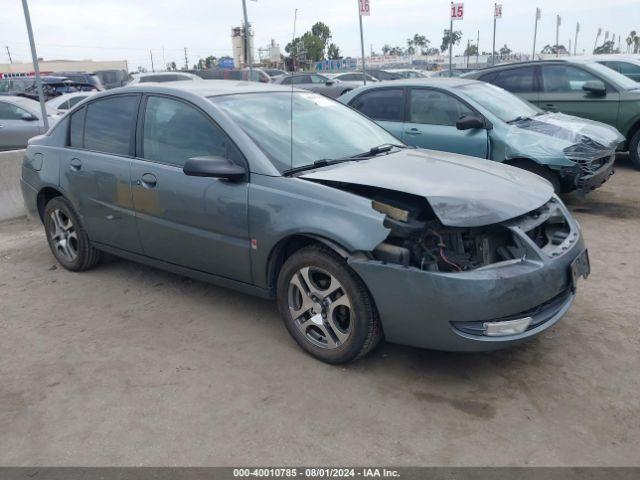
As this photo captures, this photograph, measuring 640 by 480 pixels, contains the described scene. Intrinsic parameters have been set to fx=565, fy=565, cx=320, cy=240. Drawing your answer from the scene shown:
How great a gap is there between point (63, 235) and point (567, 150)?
5334mm

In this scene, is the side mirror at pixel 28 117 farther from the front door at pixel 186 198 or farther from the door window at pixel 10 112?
the front door at pixel 186 198

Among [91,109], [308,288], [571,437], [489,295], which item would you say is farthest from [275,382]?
[91,109]

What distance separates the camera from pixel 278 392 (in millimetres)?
3213

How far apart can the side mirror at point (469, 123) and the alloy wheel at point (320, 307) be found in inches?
148

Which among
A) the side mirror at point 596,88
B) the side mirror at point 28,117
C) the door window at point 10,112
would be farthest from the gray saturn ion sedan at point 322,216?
the door window at point 10,112

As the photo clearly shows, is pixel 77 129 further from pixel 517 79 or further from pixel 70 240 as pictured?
pixel 517 79

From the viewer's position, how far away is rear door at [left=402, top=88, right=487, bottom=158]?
6.66 m

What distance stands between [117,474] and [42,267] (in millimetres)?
3468

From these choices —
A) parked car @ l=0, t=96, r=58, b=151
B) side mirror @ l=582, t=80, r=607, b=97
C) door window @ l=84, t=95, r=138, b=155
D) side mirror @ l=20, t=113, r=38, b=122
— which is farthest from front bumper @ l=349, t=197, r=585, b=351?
side mirror @ l=20, t=113, r=38, b=122

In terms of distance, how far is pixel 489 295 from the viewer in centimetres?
295

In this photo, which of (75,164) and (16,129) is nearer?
(75,164)

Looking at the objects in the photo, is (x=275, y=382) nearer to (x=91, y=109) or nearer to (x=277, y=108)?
(x=277, y=108)

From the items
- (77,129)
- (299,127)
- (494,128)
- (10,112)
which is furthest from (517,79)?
(10,112)

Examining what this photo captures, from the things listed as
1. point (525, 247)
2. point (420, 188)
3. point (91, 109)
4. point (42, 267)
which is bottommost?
point (42, 267)
